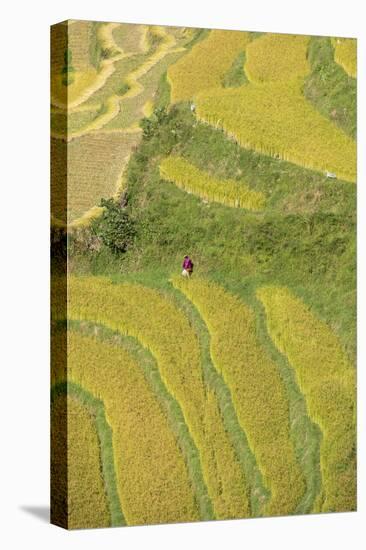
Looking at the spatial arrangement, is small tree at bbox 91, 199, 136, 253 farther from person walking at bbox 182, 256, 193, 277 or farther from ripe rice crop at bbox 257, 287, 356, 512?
ripe rice crop at bbox 257, 287, 356, 512

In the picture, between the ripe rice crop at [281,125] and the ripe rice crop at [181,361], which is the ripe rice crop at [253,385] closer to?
the ripe rice crop at [181,361]

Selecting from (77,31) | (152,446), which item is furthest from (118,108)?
(152,446)

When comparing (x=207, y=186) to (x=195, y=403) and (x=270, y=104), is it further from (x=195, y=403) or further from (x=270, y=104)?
(x=195, y=403)

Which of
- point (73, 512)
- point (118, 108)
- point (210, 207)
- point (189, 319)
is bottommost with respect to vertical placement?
point (73, 512)

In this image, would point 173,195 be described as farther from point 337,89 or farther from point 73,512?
point 73,512

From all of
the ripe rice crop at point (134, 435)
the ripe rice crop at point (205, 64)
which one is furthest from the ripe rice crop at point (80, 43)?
the ripe rice crop at point (134, 435)
